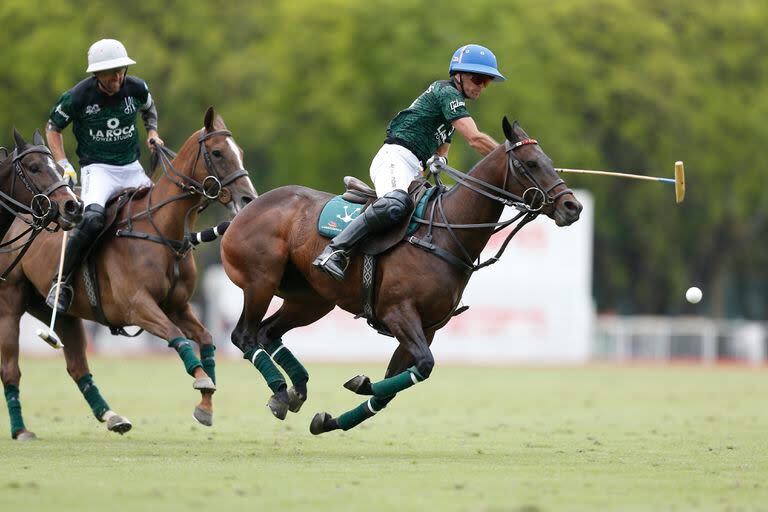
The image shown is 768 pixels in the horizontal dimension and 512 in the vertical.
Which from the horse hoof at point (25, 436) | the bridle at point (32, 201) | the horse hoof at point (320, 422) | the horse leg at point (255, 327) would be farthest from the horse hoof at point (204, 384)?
the horse hoof at point (25, 436)

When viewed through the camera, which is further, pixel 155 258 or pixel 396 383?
pixel 155 258

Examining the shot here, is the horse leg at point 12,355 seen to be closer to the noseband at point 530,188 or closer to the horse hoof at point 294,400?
the horse hoof at point 294,400

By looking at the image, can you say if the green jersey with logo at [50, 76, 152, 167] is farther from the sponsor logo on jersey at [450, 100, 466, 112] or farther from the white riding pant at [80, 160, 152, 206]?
the sponsor logo on jersey at [450, 100, 466, 112]

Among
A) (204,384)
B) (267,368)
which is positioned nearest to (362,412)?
(267,368)

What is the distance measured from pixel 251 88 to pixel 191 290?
28.6m

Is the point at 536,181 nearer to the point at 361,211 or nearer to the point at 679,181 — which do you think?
the point at 679,181

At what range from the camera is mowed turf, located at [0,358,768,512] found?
8742mm

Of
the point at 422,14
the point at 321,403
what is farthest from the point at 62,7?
the point at 321,403

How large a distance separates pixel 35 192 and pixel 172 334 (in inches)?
62.5

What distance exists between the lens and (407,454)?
1170 cm

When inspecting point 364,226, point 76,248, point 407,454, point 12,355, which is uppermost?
point 364,226

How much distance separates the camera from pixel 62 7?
39000mm

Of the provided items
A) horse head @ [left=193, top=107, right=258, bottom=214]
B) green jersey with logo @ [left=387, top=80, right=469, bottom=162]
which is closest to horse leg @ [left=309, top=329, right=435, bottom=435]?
green jersey with logo @ [left=387, top=80, right=469, bottom=162]

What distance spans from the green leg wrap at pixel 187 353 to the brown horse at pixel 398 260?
21.6 inches
